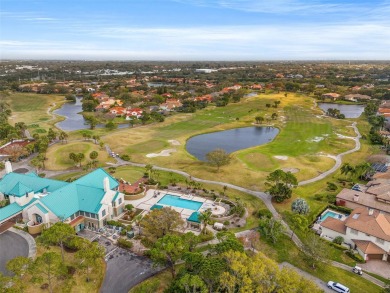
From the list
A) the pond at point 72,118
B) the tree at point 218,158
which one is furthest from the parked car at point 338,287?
the pond at point 72,118

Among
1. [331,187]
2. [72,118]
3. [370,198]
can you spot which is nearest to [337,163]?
[331,187]

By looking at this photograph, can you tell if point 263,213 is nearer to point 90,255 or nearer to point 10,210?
point 90,255

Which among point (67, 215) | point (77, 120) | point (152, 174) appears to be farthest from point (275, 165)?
point (77, 120)

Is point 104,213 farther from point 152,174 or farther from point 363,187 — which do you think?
point 363,187

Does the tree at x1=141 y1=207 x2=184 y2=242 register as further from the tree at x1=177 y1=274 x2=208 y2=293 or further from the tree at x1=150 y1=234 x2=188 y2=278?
the tree at x1=177 y1=274 x2=208 y2=293

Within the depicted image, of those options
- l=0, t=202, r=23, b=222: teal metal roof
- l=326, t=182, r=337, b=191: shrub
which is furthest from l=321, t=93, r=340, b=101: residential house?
l=0, t=202, r=23, b=222: teal metal roof

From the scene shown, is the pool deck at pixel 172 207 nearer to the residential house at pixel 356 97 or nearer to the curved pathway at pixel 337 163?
the curved pathway at pixel 337 163
